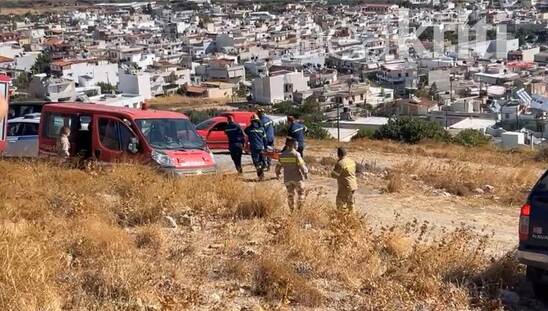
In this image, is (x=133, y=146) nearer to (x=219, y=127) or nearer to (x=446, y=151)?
(x=219, y=127)

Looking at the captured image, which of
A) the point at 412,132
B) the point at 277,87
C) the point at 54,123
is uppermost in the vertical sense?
the point at 54,123

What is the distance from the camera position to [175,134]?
11344 mm

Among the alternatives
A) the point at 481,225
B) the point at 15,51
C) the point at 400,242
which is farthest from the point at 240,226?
the point at 15,51

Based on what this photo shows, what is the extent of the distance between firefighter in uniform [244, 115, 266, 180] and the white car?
3984mm

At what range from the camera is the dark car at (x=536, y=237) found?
17.7ft

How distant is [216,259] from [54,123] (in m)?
6.86

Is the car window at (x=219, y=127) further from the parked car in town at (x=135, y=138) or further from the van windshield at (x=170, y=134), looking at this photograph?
the van windshield at (x=170, y=134)

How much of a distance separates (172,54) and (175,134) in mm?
83046

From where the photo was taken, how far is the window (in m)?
11.9

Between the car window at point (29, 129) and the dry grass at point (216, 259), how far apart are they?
566cm

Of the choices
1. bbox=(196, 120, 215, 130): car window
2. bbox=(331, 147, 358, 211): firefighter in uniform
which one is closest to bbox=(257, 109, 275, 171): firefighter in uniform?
bbox=(196, 120, 215, 130): car window

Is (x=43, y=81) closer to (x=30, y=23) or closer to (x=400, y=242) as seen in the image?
(x=400, y=242)

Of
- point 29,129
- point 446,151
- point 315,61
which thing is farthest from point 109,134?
point 315,61

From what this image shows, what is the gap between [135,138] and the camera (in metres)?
10.9
